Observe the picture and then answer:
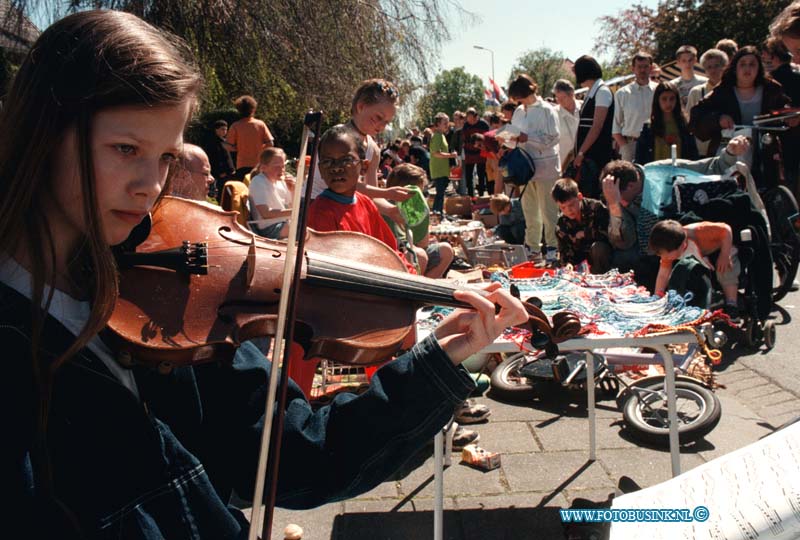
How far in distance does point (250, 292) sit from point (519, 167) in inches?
206

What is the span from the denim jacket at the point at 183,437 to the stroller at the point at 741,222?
10.2 ft

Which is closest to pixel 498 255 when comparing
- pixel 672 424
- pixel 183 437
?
pixel 672 424

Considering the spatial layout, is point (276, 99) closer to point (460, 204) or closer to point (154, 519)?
point (460, 204)

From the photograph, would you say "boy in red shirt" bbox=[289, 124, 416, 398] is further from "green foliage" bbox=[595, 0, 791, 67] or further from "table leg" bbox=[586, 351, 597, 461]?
"green foliage" bbox=[595, 0, 791, 67]

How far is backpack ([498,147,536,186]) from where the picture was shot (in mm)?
6445

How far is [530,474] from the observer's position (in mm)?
2852

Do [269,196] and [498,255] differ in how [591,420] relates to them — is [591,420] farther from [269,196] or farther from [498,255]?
[498,255]

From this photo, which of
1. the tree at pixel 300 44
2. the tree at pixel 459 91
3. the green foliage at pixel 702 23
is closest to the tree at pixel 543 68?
the tree at pixel 459 91

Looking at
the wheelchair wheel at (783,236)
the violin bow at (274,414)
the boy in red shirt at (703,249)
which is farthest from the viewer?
the wheelchair wheel at (783,236)

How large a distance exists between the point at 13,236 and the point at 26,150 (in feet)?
0.36

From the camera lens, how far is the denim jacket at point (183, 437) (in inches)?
32.4

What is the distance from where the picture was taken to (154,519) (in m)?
0.91

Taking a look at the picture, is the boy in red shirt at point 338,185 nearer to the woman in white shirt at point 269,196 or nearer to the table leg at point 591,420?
the table leg at point 591,420

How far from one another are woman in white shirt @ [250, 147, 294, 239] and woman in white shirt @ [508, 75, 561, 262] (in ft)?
8.97
